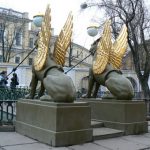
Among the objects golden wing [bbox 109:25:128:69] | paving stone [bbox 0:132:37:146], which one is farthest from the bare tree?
paving stone [bbox 0:132:37:146]

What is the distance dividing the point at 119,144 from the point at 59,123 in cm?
161

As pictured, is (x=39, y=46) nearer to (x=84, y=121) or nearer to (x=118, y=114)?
(x=84, y=121)

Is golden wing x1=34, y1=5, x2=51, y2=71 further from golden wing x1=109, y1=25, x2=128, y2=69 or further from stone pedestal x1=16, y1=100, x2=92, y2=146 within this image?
golden wing x1=109, y1=25, x2=128, y2=69

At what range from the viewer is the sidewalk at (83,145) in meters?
7.50

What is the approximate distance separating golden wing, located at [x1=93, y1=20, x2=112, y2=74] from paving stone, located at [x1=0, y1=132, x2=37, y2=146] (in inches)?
125

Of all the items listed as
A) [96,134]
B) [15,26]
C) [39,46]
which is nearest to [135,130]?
[96,134]

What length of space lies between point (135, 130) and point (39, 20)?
4.04 metres

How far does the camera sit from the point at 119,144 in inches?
324

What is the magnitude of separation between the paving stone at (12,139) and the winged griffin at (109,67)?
2.96 metres

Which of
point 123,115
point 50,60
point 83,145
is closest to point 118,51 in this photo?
point 123,115

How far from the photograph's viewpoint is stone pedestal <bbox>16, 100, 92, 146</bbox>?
300 inches

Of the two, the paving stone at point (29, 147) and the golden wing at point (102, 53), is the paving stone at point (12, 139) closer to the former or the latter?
the paving stone at point (29, 147)

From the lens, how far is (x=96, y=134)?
28.5 feet

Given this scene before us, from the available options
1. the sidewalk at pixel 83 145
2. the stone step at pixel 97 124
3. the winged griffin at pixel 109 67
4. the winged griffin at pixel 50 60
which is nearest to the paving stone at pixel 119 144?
the sidewalk at pixel 83 145
